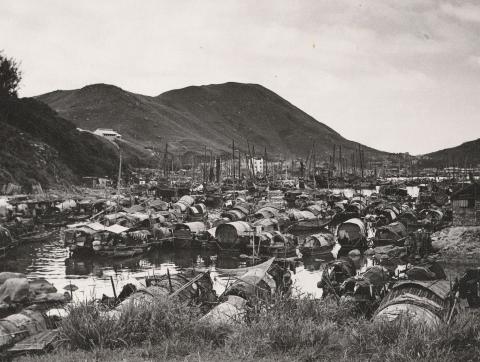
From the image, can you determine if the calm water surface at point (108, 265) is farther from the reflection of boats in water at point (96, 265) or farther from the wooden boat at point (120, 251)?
the wooden boat at point (120, 251)

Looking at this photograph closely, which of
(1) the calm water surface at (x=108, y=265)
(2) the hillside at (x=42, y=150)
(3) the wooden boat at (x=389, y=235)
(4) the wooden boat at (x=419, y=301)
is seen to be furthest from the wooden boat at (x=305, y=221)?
(2) the hillside at (x=42, y=150)

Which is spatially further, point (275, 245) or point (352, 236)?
point (352, 236)

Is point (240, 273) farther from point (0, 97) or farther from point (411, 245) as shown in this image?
point (0, 97)

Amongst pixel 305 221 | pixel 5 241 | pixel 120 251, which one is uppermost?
pixel 5 241

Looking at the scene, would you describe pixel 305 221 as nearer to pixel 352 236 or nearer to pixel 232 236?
pixel 352 236

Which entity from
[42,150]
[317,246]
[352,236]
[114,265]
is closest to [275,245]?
[317,246]
